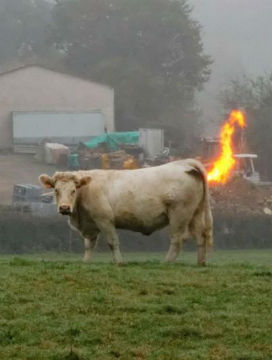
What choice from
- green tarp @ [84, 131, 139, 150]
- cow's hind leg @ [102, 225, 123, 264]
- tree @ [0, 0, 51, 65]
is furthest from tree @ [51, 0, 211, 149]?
cow's hind leg @ [102, 225, 123, 264]

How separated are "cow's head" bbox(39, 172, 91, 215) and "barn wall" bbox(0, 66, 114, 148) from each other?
72135 millimetres

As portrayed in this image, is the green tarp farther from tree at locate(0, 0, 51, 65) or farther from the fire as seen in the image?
tree at locate(0, 0, 51, 65)

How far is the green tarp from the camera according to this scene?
84.1m

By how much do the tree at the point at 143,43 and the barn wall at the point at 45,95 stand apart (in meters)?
18.2

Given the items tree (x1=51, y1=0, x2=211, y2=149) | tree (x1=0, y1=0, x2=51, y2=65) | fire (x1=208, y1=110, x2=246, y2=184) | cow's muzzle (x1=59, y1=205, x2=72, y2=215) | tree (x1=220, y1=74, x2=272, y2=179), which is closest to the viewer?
cow's muzzle (x1=59, y1=205, x2=72, y2=215)

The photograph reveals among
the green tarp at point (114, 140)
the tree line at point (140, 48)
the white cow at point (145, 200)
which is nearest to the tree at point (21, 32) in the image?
the tree line at point (140, 48)

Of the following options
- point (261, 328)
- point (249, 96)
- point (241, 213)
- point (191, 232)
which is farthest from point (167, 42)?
point (261, 328)

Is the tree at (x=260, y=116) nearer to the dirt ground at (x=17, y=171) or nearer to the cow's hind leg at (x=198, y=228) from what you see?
the dirt ground at (x=17, y=171)

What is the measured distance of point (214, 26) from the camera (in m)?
178

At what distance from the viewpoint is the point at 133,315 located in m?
12.2

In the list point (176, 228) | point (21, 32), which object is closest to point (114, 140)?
point (21, 32)

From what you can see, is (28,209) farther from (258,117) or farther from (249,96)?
(249,96)

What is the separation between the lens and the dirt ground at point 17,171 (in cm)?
7369

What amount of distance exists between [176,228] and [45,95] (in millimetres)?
75045
